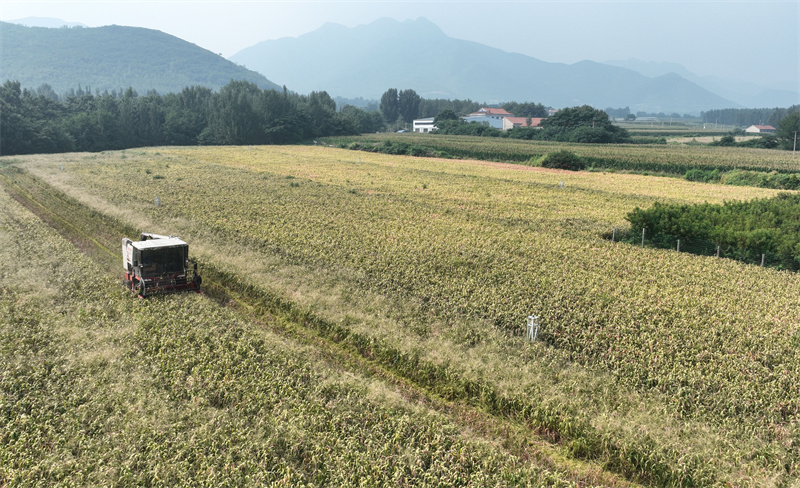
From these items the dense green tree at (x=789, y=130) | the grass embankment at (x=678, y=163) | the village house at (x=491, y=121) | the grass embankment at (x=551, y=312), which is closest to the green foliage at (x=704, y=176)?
the grass embankment at (x=678, y=163)

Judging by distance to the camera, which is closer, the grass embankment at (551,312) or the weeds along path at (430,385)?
the weeds along path at (430,385)

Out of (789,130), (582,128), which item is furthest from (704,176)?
(582,128)

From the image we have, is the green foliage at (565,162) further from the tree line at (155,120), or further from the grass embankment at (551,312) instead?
the tree line at (155,120)

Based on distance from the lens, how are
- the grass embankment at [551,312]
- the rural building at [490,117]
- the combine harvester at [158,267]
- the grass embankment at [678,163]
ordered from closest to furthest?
the grass embankment at [551,312]
the combine harvester at [158,267]
the grass embankment at [678,163]
the rural building at [490,117]

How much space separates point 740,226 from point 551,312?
47.7 ft

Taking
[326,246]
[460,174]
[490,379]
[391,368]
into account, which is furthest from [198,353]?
[460,174]

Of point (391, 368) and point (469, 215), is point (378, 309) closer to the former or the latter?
point (391, 368)

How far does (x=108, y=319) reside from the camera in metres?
15.5

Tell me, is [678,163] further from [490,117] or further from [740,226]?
[490,117]

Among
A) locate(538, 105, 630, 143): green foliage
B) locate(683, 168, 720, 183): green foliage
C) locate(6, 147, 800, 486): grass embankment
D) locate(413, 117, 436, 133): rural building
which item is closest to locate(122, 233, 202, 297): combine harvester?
locate(6, 147, 800, 486): grass embankment

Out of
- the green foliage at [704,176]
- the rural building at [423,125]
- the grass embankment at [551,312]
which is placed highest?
the rural building at [423,125]

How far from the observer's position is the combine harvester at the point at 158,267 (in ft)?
57.2

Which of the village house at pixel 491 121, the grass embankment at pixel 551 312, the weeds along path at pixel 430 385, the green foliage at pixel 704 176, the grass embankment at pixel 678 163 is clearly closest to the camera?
the weeds along path at pixel 430 385

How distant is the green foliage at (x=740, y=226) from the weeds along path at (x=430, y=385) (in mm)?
17111
